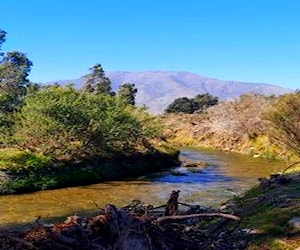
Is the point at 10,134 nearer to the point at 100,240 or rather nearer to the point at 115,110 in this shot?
the point at 115,110

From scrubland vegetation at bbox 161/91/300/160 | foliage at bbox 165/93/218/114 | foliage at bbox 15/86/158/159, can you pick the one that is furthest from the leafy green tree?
foliage at bbox 15/86/158/159

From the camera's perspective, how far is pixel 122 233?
16.6ft

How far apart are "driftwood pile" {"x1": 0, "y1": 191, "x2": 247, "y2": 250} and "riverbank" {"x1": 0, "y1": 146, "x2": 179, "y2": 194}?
17.5m

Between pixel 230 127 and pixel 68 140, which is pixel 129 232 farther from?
pixel 230 127

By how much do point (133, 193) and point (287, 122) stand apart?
12.2m

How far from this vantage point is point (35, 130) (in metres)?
26.6

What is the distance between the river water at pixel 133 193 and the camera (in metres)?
18.2

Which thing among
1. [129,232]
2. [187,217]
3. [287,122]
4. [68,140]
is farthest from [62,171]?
[129,232]

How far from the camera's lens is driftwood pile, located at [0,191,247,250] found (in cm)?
483

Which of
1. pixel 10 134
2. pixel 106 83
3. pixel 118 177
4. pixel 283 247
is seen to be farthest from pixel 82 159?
pixel 106 83

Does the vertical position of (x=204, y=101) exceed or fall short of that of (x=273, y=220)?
it exceeds it

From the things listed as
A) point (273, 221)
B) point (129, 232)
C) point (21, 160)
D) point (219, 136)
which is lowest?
point (21, 160)

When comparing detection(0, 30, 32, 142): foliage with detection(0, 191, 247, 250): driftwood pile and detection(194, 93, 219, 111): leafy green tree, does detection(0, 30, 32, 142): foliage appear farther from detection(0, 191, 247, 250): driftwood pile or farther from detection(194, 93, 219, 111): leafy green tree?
detection(194, 93, 219, 111): leafy green tree

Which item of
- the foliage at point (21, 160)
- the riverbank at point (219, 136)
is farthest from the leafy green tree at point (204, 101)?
the foliage at point (21, 160)
